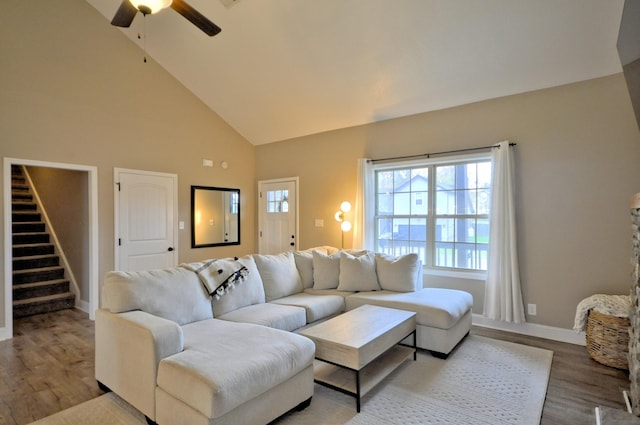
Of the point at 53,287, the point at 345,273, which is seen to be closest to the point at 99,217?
the point at 53,287

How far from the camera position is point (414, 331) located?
3146mm

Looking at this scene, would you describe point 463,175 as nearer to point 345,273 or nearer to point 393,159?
point 393,159

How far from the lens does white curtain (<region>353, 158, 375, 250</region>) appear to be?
4.98m

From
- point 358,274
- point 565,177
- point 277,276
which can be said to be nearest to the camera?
point 565,177

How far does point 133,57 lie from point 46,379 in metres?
4.16

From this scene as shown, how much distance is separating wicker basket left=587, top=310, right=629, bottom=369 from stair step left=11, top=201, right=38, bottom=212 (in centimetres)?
819

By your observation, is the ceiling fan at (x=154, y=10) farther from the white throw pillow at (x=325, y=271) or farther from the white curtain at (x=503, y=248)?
the white curtain at (x=503, y=248)

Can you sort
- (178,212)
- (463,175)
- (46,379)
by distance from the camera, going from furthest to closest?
(178,212)
(463,175)
(46,379)

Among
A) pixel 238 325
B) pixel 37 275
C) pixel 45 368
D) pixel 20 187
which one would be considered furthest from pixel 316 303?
pixel 20 187

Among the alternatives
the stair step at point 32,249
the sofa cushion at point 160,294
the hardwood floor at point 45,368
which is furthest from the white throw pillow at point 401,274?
the stair step at point 32,249

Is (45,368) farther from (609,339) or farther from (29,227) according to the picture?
(609,339)

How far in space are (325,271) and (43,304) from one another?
4.07 meters

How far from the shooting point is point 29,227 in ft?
18.9

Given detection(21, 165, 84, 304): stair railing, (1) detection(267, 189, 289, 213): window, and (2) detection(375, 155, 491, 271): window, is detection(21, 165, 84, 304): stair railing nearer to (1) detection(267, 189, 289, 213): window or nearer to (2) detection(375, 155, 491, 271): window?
(1) detection(267, 189, 289, 213): window
